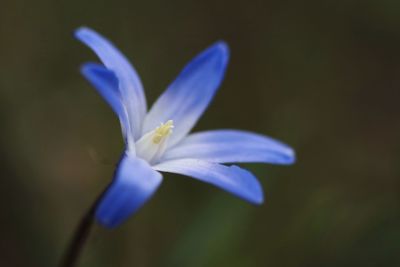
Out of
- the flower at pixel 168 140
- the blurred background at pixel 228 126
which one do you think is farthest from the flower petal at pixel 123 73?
the blurred background at pixel 228 126

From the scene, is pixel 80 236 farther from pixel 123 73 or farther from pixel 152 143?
pixel 123 73

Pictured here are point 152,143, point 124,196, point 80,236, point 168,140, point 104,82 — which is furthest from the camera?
point 168,140

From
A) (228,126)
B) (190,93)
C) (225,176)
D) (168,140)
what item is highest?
(228,126)

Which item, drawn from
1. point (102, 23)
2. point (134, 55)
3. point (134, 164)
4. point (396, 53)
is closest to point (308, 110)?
point (396, 53)

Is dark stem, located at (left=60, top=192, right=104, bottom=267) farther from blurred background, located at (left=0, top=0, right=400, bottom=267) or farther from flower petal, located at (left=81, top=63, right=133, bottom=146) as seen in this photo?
blurred background, located at (left=0, top=0, right=400, bottom=267)

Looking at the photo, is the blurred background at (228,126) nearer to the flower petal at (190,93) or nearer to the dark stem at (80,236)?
the flower petal at (190,93)

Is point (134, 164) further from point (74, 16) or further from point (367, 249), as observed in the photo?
point (74, 16)

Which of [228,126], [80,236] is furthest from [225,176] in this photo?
[228,126]
